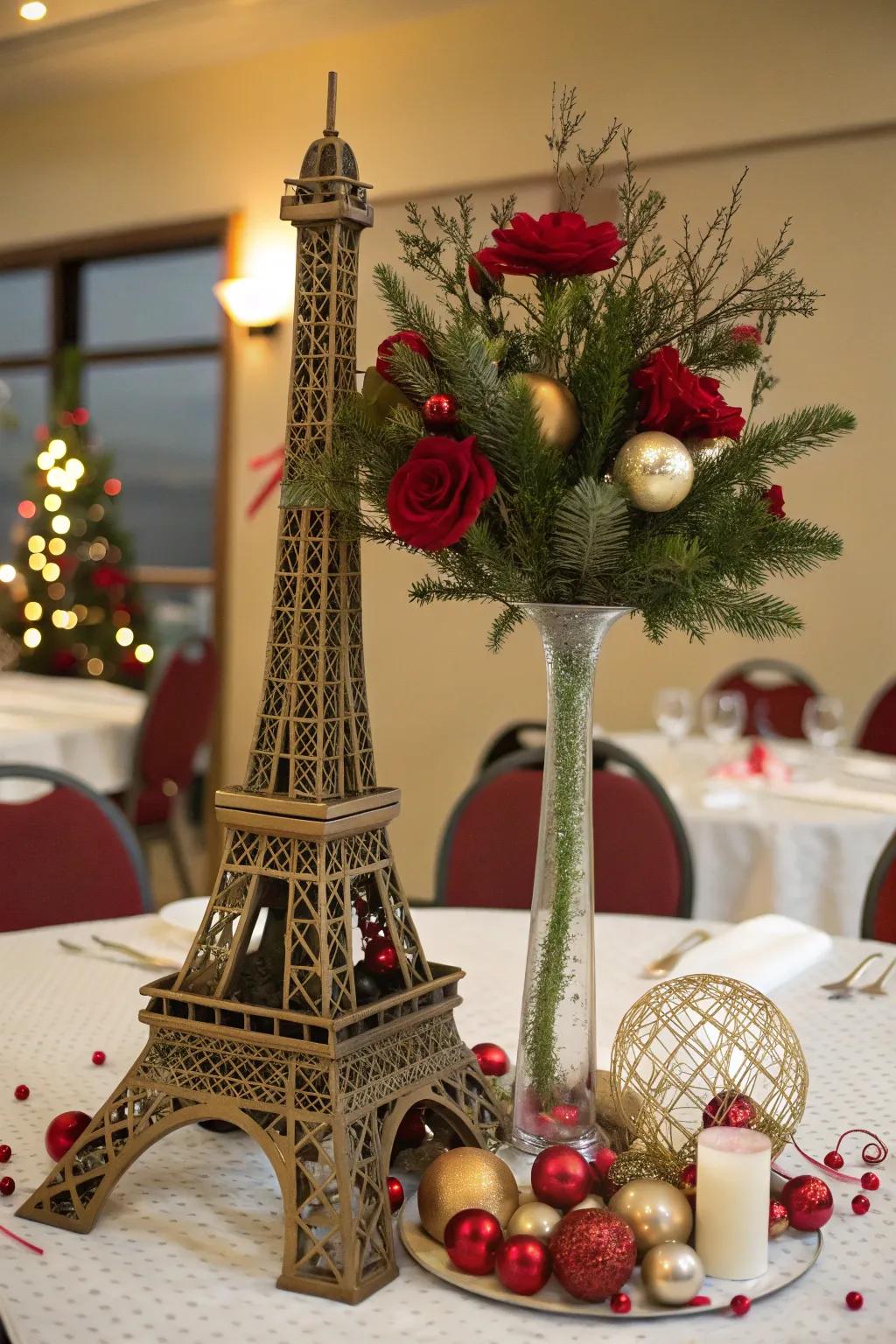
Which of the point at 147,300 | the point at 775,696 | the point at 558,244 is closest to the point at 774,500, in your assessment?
the point at 558,244

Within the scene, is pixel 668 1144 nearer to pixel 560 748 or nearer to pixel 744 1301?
pixel 744 1301

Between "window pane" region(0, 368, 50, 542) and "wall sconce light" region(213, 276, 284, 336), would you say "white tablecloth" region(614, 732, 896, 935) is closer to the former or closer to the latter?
"wall sconce light" region(213, 276, 284, 336)

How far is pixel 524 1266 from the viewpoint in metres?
0.85

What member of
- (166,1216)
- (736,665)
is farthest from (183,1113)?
(736,665)

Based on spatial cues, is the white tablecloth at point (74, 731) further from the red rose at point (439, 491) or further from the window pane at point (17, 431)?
the red rose at point (439, 491)

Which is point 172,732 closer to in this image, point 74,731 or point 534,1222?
point 74,731

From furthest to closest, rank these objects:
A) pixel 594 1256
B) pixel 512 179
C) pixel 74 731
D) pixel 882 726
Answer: pixel 512 179, pixel 882 726, pixel 74 731, pixel 594 1256

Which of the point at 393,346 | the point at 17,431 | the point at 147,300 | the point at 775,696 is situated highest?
the point at 147,300

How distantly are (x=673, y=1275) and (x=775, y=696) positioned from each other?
3.76 m

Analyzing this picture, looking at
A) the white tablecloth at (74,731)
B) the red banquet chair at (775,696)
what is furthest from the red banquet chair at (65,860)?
the red banquet chair at (775,696)

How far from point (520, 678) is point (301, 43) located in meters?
2.81

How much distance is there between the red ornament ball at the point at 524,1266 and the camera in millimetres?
851

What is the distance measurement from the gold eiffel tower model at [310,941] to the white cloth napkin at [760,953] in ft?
1.65

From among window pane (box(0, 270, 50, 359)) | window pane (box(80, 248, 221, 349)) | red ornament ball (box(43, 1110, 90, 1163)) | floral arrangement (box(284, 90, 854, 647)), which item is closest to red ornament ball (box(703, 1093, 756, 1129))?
floral arrangement (box(284, 90, 854, 647))
